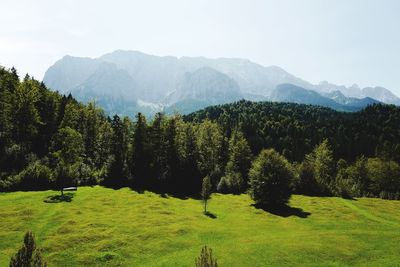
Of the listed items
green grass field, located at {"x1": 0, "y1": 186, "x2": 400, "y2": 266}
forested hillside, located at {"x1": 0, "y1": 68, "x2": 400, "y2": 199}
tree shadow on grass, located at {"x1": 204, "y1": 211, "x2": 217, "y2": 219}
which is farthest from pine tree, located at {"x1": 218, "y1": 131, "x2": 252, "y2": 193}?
tree shadow on grass, located at {"x1": 204, "y1": 211, "x2": 217, "y2": 219}

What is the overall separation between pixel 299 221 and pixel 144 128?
6429cm

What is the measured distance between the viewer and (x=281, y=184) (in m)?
98.9

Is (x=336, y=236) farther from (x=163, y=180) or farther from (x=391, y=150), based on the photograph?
(x=391, y=150)

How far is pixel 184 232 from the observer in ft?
217

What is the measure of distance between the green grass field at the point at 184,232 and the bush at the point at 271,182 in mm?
6870

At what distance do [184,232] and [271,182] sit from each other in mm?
39685

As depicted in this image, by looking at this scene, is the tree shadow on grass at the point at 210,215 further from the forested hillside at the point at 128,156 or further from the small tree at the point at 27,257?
the small tree at the point at 27,257

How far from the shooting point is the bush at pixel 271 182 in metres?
97.6

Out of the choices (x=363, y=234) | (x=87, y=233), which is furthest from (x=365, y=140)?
(x=87, y=233)

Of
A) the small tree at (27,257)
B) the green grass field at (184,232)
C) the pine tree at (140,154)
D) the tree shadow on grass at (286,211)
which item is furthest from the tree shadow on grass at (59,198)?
the small tree at (27,257)

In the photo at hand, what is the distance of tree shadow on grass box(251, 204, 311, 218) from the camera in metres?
86.1

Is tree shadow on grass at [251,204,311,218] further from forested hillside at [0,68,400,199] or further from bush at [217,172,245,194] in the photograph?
bush at [217,172,245,194]

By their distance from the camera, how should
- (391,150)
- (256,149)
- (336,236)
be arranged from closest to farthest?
(336,236) → (391,150) → (256,149)

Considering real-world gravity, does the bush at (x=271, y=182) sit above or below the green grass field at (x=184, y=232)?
above
